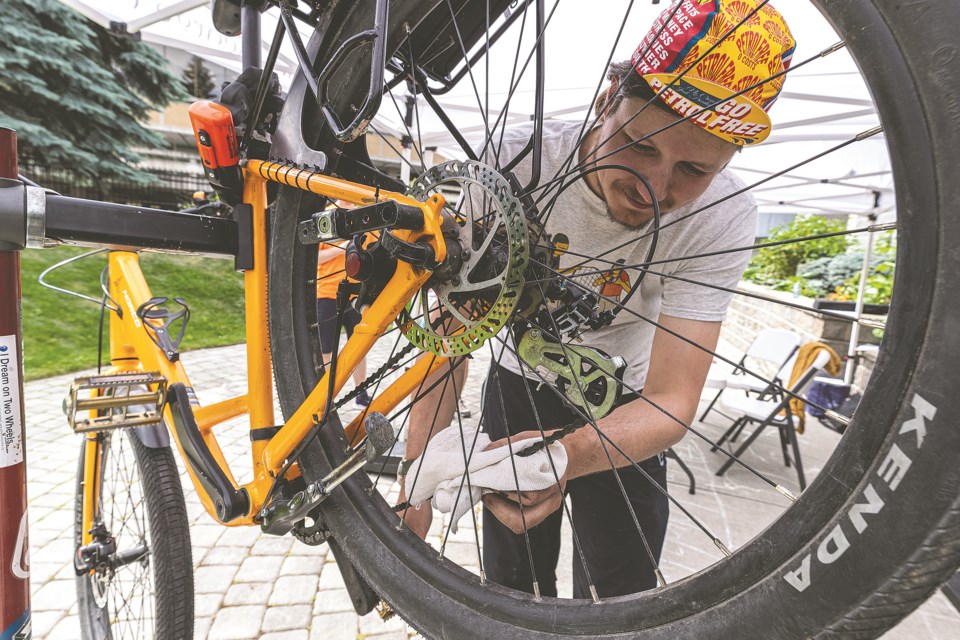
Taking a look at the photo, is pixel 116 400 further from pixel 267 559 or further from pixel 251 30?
pixel 267 559

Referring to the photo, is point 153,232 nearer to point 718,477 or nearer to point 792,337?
point 718,477

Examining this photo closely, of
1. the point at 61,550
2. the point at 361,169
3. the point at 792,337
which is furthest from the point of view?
the point at 792,337

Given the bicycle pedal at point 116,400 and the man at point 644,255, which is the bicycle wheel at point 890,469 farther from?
the bicycle pedal at point 116,400

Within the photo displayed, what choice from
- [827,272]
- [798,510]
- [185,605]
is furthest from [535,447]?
[827,272]

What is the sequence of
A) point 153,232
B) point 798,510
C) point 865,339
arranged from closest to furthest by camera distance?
point 798,510 < point 153,232 < point 865,339

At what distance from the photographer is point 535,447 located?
1.02 meters

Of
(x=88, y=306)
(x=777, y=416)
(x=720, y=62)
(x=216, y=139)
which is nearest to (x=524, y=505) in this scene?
(x=720, y=62)

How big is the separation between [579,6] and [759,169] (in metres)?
4.07

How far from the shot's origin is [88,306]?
24.3 ft

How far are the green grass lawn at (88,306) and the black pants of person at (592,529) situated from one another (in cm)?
512

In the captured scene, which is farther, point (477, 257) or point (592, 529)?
point (592, 529)

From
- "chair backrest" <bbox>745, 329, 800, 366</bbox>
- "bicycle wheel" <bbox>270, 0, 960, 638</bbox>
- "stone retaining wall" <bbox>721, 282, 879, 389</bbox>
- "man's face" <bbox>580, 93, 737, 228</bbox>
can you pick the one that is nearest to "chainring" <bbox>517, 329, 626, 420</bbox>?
"bicycle wheel" <bbox>270, 0, 960, 638</bbox>

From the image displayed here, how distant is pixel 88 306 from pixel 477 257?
8.52 m

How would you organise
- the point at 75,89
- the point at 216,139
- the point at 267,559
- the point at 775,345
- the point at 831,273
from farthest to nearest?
the point at 75,89 → the point at 831,273 → the point at 775,345 → the point at 267,559 → the point at 216,139
